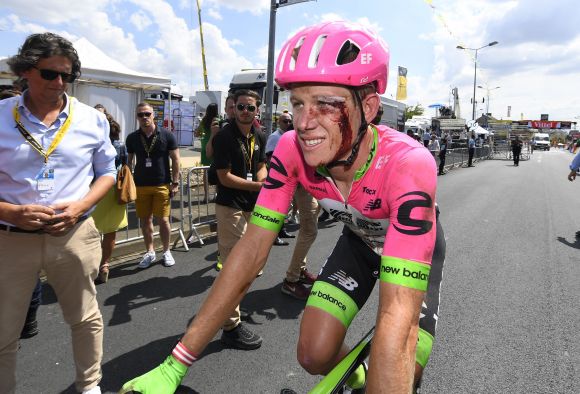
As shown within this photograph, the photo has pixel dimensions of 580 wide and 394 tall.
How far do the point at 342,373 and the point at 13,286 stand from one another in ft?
6.42

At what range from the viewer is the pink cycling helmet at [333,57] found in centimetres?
163

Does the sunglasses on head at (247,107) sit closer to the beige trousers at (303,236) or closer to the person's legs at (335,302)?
the beige trousers at (303,236)

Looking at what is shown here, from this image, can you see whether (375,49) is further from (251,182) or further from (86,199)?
(251,182)

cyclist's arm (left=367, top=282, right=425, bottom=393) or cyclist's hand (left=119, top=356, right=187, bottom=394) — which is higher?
cyclist's arm (left=367, top=282, right=425, bottom=393)

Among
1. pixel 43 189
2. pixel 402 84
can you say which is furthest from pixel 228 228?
pixel 402 84

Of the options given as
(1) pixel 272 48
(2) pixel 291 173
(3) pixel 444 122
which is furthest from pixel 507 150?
(2) pixel 291 173

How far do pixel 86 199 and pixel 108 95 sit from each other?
10.1m

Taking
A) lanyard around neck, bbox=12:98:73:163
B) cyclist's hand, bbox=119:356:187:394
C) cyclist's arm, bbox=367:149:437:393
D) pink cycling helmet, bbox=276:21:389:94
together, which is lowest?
cyclist's hand, bbox=119:356:187:394

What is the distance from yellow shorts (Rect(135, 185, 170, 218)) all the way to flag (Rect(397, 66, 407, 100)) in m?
25.0

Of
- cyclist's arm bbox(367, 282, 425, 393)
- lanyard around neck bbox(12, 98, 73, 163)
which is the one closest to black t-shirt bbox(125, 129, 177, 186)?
lanyard around neck bbox(12, 98, 73, 163)

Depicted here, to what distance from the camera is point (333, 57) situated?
1627 mm

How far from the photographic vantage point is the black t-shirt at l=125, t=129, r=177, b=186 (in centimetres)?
558

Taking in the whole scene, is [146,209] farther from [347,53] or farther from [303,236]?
[347,53]

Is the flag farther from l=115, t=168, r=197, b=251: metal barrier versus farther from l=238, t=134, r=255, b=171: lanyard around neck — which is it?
l=238, t=134, r=255, b=171: lanyard around neck
